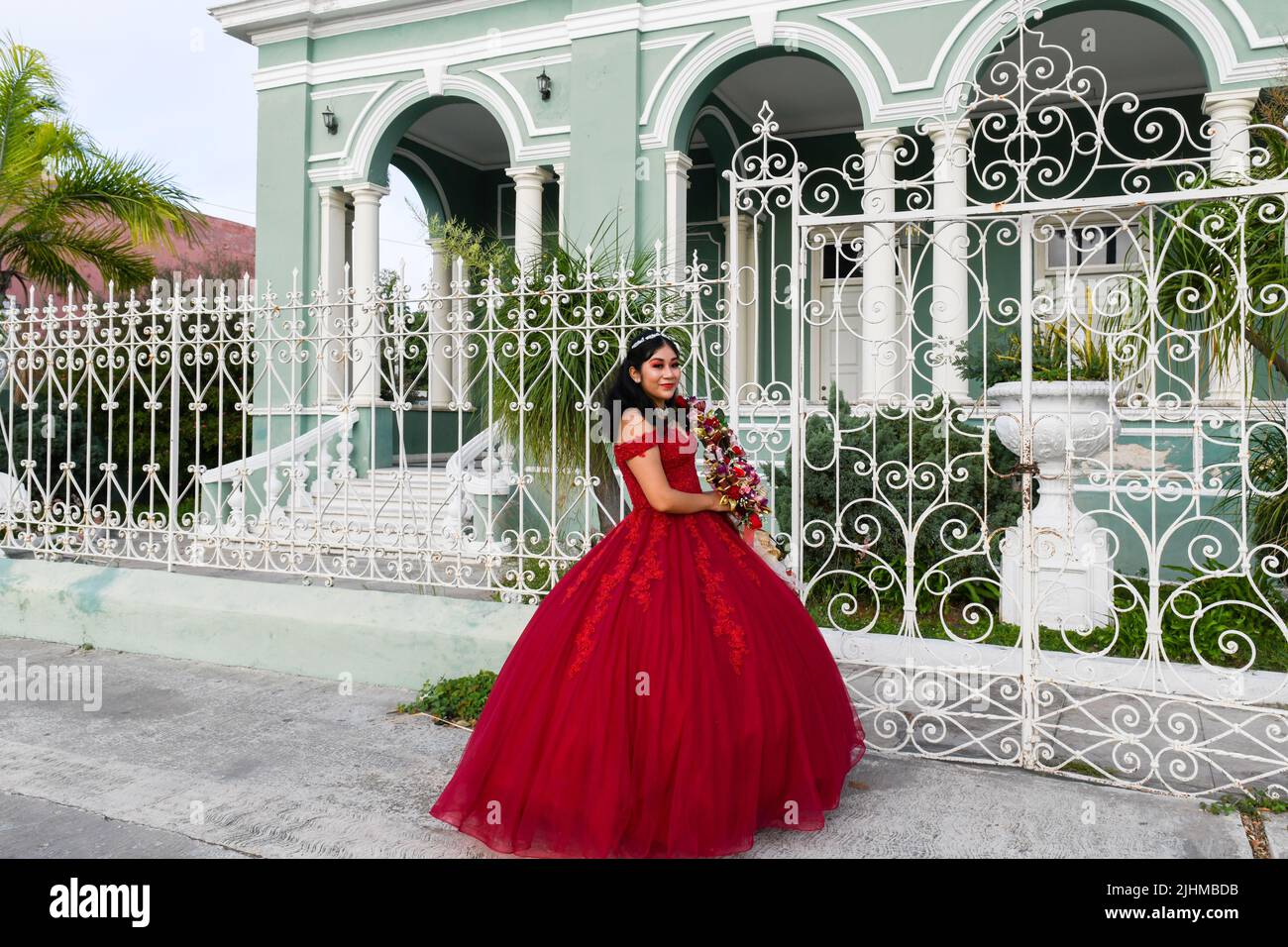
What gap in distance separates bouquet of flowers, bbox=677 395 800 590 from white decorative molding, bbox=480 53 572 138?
22.4 ft

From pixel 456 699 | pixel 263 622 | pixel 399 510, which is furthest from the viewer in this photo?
pixel 399 510

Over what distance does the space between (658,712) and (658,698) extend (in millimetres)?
40

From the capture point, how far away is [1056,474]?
541cm

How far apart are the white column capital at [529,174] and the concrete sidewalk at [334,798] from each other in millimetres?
6530

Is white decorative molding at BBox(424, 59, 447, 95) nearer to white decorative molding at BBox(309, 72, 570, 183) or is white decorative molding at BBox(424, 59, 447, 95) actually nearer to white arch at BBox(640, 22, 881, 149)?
white decorative molding at BBox(309, 72, 570, 183)

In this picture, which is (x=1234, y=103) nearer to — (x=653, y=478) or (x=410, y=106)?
(x=653, y=478)

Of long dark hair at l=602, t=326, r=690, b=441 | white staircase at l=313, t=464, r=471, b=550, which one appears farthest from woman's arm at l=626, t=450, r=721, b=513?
white staircase at l=313, t=464, r=471, b=550

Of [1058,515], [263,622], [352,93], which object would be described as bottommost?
[263,622]

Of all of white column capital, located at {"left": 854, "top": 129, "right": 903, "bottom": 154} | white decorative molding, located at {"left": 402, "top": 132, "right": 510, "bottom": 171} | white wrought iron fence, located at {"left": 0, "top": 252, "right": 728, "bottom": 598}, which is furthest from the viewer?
white decorative molding, located at {"left": 402, "top": 132, "right": 510, "bottom": 171}

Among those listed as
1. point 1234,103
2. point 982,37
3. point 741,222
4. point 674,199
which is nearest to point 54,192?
point 674,199

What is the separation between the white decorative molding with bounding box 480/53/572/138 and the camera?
9.41 meters

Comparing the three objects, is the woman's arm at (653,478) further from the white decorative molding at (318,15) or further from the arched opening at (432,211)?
the white decorative molding at (318,15)

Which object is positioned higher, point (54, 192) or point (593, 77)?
point (593, 77)
